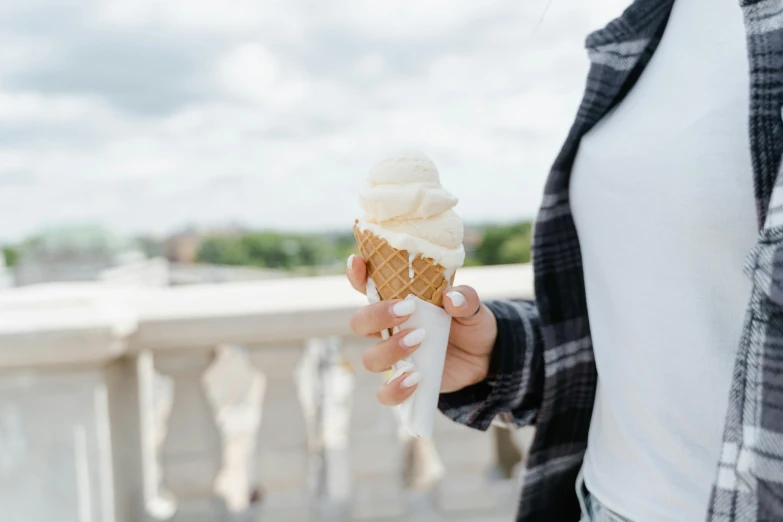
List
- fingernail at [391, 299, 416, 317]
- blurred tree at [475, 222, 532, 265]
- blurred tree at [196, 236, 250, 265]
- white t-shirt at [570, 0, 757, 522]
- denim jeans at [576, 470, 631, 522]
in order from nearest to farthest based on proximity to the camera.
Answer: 1. white t-shirt at [570, 0, 757, 522]
2. denim jeans at [576, 470, 631, 522]
3. fingernail at [391, 299, 416, 317]
4. blurred tree at [475, 222, 532, 265]
5. blurred tree at [196, 236, 250, 265]

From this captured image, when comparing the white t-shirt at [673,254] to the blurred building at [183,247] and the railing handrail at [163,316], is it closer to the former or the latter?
the railing handrail at [163,316]

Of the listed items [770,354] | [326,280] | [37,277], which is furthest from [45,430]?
[37,277]

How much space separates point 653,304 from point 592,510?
39 cm

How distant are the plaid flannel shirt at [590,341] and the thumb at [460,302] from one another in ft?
0.46

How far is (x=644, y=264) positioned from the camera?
1.00 meters

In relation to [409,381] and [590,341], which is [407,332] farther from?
[590,341]

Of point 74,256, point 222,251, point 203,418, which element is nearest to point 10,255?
point 74,256

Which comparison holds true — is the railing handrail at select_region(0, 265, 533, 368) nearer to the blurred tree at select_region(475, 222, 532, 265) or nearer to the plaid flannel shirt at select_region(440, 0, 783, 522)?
the plaid flannel shirt at select_region(440, 0, 783, 522)

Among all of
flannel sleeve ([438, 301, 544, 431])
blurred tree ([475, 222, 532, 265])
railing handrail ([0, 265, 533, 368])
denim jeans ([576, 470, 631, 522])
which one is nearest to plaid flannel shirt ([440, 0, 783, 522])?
flannel sleeve ([438, 301, 544, 431])

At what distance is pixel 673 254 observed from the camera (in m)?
0.94

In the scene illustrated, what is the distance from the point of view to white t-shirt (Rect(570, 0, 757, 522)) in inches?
34.4

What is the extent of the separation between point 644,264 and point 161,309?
1.72 meters

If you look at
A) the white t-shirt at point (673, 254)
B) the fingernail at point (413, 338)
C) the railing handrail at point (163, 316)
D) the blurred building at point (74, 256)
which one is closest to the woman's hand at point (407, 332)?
the fingernail at point (413, 338)

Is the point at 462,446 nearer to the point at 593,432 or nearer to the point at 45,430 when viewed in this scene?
the point at 593,432
